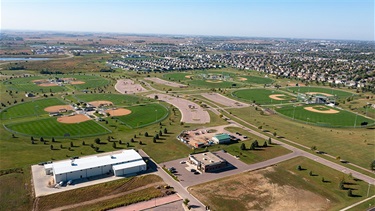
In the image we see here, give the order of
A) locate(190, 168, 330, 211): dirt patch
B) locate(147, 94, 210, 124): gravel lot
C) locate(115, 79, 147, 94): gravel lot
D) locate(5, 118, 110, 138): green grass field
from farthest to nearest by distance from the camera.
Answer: locate(115, 79, 147, 94): gravel lot → locate(147, 94, 210, 124): gravel lot → locate(5, 118, 110, 138): green grass field → locate(190, 168, 330, 211): dirt patch

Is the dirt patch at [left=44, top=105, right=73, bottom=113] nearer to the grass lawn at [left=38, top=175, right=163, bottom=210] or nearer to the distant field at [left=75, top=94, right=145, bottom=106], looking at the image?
the distant field at [left=75, top=94, right=145, bottom=106]

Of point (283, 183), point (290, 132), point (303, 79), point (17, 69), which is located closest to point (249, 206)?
point (283, 183)

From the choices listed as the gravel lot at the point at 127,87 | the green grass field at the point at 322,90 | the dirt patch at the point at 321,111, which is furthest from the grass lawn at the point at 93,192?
the green grass field at the point at 322,90

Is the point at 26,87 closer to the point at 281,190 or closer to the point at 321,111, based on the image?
the point at 281,190

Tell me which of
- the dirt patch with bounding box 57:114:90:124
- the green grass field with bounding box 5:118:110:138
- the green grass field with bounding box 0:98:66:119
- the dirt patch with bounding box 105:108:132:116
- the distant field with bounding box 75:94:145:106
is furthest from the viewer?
the distant field with bounding box 75:94:145:106

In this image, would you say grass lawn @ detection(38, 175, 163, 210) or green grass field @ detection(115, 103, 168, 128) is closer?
grass lawn @ detection(38, 175, 163, 210)

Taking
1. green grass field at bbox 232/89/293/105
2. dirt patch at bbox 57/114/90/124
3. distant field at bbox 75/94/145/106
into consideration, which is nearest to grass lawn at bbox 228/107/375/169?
green grass field at bbox 232/89/293/105

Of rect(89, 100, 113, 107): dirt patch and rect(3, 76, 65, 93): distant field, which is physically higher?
rect(3, 76, 65, 93): distant field

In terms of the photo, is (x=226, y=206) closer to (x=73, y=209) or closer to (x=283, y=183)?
(x=283, y=183)
